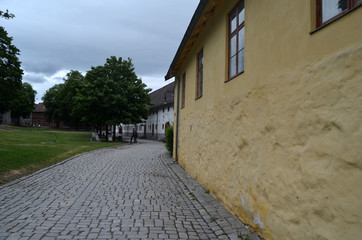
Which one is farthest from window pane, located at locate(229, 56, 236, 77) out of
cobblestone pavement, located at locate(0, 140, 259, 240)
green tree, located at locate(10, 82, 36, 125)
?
green tree, located at locate(10, 82, 36, 125)

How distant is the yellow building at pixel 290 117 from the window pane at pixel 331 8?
0.03ft

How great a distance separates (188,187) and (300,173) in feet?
17.0

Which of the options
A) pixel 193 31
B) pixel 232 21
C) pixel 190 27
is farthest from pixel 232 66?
pixel 193 31

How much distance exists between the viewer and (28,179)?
870cm

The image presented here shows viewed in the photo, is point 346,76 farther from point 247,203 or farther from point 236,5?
point 236,5

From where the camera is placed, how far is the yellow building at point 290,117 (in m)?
2.63

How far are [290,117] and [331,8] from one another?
1252mm

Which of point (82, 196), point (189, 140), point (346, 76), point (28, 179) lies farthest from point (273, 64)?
point (28, 179)

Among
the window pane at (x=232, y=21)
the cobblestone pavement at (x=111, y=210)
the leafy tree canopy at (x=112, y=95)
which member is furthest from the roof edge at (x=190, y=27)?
the leafy tree canopy at (x=112, y=95)

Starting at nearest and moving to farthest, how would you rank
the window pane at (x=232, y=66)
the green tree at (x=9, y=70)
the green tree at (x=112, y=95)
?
the window pane at (x=232, y=66), the green tree at (x=9, y=70), the green tree at (x=112, y=95)

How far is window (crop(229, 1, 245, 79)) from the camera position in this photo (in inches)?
225

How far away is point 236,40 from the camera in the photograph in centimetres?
611

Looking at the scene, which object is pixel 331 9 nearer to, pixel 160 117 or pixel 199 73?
pixel 199 73

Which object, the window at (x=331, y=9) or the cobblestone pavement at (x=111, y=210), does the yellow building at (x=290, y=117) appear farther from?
the cobblestone pavement at (x=111, y=210)
